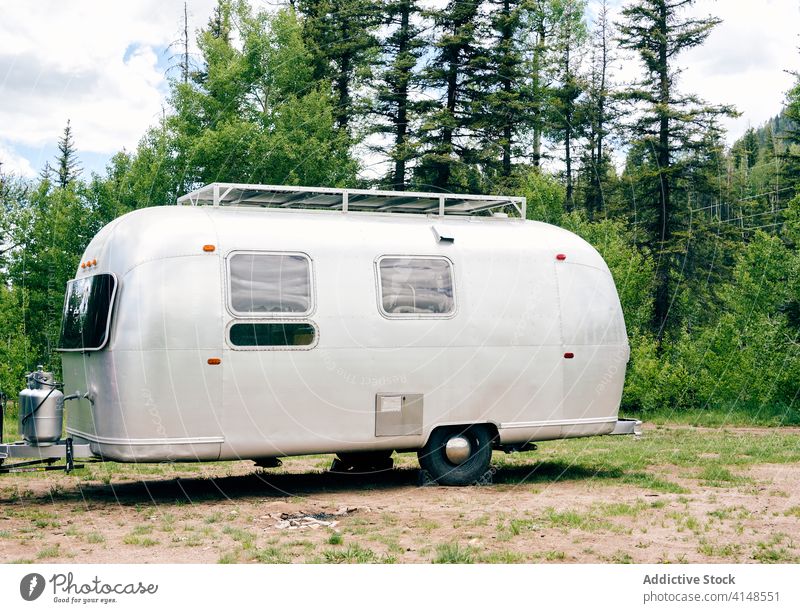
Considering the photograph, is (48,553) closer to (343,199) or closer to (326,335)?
(326,335)

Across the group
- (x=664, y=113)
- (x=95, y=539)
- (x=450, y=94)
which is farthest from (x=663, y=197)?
(x=95, y=539)

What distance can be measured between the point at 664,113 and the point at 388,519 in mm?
22059

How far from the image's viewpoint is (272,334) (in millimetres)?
9594

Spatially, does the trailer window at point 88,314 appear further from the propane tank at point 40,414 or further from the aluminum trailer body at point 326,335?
the propane tank at point 40,414

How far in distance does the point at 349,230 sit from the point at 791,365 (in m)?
14.5

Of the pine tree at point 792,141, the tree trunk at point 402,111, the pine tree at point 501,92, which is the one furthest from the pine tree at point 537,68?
the pine tree at point 792,141

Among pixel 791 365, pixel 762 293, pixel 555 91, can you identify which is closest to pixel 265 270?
pixel 791 365

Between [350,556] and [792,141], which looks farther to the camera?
[792,141]

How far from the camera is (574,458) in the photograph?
1338 centimetres

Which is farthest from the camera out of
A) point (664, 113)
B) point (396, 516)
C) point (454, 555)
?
point (664, 113)

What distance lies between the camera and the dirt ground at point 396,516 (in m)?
7.39

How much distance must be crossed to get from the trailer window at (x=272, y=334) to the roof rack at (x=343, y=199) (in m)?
1.55

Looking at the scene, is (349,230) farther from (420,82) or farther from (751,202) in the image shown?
(751,202)

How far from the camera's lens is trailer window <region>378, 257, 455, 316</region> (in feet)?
33.8
